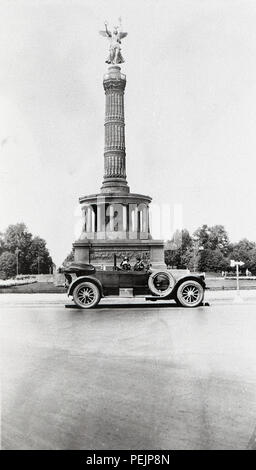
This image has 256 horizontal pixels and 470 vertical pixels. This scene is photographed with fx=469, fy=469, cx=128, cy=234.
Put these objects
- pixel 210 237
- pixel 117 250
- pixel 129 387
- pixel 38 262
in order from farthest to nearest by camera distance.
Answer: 1. pixel 210 237
2. pixel 38 262
3. pixel 117 250
4. pixel 129 387

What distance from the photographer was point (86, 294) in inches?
468

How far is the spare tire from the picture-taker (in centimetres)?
1182

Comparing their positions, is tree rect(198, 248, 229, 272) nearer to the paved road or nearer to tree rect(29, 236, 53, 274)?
tree rect(29, 236, 53, 274)

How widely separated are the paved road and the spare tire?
3669 millimetres

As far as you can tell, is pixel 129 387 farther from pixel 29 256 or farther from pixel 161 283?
pixel 29 256

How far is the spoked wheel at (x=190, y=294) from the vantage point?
11734 millimetres

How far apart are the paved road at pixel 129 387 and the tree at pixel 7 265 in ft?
94.3

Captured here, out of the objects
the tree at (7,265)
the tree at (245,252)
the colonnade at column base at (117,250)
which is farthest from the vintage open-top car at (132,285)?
the tree at (245,252)

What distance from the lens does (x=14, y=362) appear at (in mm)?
5504

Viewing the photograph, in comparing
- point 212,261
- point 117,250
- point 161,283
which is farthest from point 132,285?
point 212,261

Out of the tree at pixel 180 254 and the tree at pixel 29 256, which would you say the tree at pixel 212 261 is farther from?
the tree at pixel 29 256

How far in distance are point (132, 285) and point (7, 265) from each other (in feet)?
85.1
